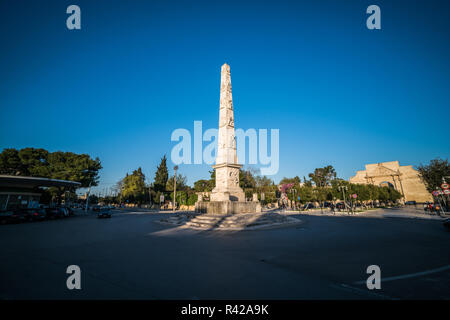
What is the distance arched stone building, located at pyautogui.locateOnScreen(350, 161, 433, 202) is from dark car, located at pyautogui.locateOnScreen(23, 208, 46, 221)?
7768 centimetres

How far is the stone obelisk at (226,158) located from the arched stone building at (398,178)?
6308 centimetres

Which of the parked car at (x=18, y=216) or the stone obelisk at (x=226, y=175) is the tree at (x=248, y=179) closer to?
the stone obelisk at (x=226, y=175)

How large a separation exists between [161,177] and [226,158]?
4976 cm

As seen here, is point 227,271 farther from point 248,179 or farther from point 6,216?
point 248,179

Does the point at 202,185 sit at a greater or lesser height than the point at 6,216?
greater

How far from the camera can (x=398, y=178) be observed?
60.1m

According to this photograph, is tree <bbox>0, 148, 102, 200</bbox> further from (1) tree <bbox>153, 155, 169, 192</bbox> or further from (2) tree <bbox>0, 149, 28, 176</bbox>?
(1) tree <bbox>153, 155, 169, 192</bbox>

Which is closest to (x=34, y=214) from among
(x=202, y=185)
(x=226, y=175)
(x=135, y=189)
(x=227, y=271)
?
(x=226, y=175)

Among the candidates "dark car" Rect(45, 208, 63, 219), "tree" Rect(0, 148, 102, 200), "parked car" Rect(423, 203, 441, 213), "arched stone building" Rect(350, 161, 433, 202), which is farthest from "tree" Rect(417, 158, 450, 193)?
"tree" Rect(0, 148, 102, 200)

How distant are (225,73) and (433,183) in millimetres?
33645

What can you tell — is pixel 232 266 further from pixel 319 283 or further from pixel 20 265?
pixel 20 265
